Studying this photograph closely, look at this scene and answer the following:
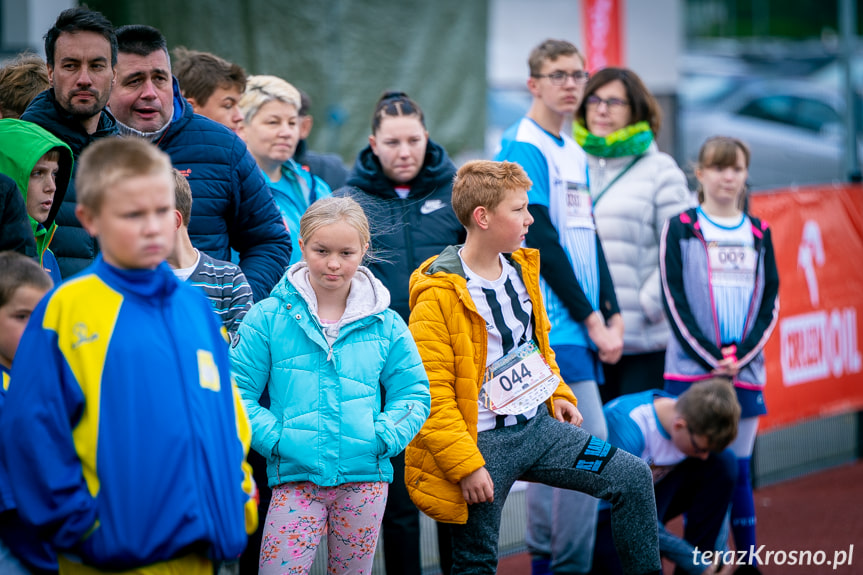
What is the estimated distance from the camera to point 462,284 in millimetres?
3598

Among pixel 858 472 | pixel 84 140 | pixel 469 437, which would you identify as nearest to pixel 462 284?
Result: pixel 469 437

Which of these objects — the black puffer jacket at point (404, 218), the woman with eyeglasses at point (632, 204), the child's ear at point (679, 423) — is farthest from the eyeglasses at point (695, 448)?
the black puffer jacket at point (404, 218)

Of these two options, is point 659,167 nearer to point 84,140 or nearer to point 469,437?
point 469,437

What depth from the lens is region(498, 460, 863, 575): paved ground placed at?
5.07m

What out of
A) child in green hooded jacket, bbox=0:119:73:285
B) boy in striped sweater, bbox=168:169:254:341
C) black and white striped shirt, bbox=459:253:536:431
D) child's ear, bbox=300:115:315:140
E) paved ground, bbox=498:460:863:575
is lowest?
paved ground, bbox=498:460:863:575

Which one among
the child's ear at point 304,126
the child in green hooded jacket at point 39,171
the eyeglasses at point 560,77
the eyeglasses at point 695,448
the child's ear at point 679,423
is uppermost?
the eyeglasses at point 560,77

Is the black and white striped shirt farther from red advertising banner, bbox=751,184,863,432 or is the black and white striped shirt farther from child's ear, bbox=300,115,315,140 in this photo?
red advertising banner, bbox=751,184,863,432

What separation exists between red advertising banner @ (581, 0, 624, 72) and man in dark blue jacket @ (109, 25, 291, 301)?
8351 millimetres

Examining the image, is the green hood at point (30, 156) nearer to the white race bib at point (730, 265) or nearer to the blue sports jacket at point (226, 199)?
the blue sports jacket at point (226, 199)

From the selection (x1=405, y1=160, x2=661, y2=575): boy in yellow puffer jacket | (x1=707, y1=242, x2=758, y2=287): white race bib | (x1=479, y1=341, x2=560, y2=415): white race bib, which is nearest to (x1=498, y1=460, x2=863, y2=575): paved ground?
(x1=707, y1=242, x2=758, y2=287): white race bib

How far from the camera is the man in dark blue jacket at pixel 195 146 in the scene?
149 inches

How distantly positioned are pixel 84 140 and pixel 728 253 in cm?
293

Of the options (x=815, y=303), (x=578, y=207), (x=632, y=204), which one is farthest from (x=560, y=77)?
(x=815, y=303)

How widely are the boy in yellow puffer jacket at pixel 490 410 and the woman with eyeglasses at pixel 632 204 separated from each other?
134 centimetres
